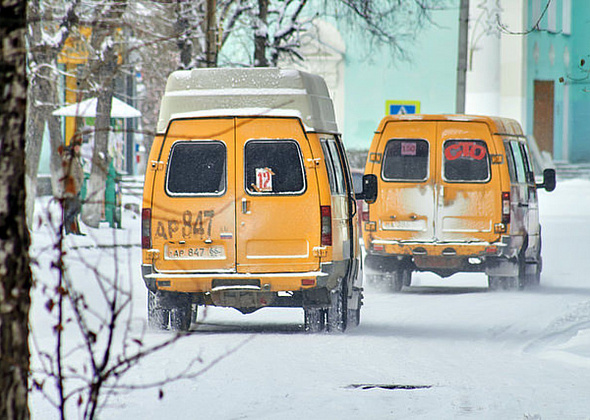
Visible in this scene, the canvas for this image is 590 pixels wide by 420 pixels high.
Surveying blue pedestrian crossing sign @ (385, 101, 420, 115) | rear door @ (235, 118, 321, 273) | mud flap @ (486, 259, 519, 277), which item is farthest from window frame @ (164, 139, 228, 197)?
blue pedestrian crossing sign @ (385, 101, 420, 115)

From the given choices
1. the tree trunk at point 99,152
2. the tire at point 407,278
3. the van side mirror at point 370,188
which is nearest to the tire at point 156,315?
the van side mirror at point 370,188

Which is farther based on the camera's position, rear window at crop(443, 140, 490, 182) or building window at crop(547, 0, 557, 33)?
building window at crop(547, 0, 557, 33)

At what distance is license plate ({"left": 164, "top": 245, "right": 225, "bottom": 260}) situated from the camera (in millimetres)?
11258

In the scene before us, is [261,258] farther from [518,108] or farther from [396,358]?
[518,108]

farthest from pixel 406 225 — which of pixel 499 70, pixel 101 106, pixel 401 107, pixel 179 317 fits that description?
pixel 499 70

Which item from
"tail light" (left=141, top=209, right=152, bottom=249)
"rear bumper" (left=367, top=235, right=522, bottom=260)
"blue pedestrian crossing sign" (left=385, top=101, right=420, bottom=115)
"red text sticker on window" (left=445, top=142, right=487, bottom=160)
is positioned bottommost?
"rear bumper" (left=367, top=235, right=522, bottom=260)

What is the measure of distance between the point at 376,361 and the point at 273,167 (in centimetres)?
214

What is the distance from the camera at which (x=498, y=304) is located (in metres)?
14.8

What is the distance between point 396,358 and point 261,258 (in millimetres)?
1678

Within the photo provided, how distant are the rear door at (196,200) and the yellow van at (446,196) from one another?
4.80 m

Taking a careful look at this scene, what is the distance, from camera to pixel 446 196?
1586 centimetres

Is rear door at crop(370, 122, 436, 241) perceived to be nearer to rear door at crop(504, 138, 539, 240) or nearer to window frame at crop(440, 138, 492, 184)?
window frame at crop(440, 138, 492, 184)

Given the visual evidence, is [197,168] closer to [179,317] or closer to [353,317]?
[179,317]

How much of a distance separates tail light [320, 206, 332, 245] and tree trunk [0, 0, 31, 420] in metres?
6.50
